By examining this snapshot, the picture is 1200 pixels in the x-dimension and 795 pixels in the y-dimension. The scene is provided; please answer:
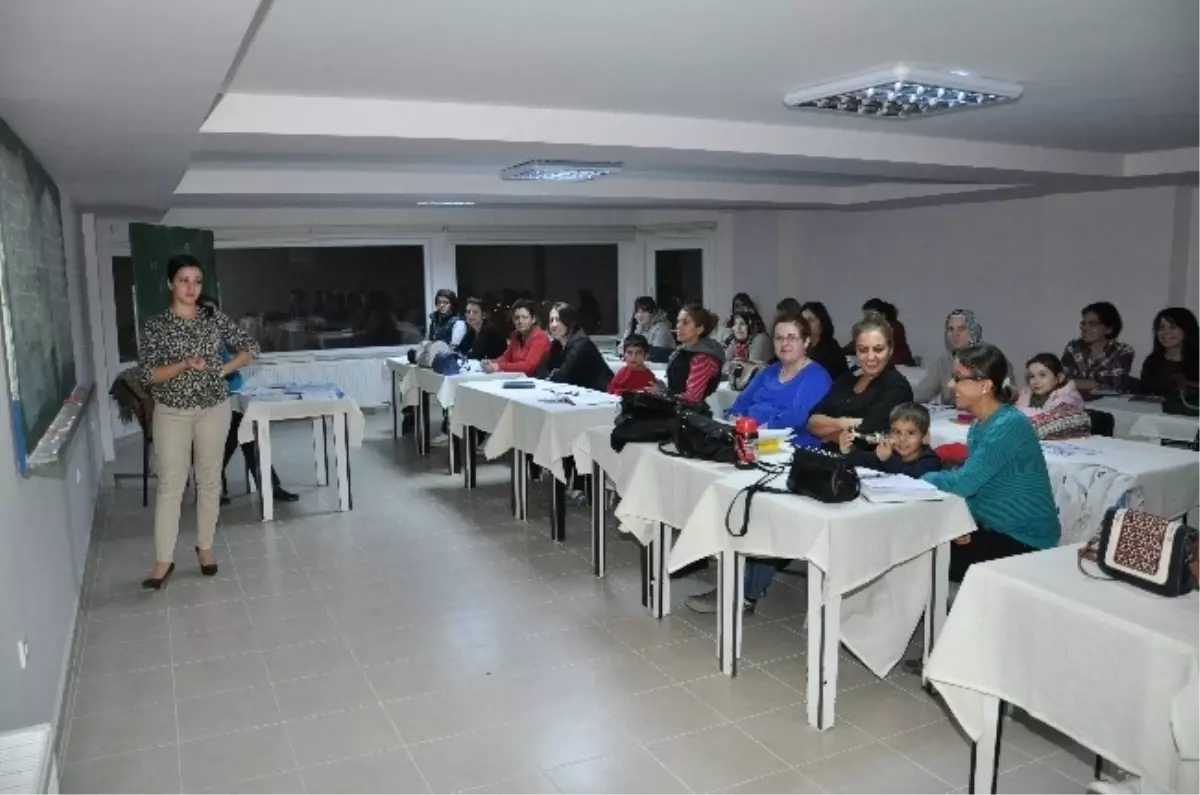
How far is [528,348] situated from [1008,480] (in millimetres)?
3945

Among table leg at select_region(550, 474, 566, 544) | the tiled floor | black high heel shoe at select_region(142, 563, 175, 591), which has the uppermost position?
table leg at select_region(550, 474, 566, 544)

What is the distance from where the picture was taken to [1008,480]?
9.68ft

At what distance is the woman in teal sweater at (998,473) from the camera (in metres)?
2.87

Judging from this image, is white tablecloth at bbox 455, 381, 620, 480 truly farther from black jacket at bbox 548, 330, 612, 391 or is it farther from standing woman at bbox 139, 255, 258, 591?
standing woman at bbox 139, 255, 258, 591

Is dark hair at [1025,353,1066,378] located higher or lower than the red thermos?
higher

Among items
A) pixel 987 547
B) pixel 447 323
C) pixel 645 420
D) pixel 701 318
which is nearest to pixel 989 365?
pixel 987 547

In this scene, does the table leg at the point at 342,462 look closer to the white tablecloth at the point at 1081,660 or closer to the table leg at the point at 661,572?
the table leg at the point at 661,572

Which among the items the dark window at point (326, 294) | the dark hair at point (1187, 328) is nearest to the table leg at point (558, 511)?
the dark hair at point (1187, 328)

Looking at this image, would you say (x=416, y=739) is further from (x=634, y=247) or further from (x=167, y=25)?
(x=634, y=247)

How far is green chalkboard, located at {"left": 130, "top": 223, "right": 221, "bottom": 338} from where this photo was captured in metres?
7.09

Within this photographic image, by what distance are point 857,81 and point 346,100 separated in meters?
1.92

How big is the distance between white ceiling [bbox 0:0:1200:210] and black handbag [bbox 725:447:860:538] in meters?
1.27

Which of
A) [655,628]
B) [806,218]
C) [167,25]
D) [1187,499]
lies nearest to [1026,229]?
[806,218]

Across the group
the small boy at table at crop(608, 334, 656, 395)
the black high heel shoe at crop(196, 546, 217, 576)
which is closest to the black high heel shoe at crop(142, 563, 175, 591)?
the black high heel shoe at crop(196, 546, 217, 576)
